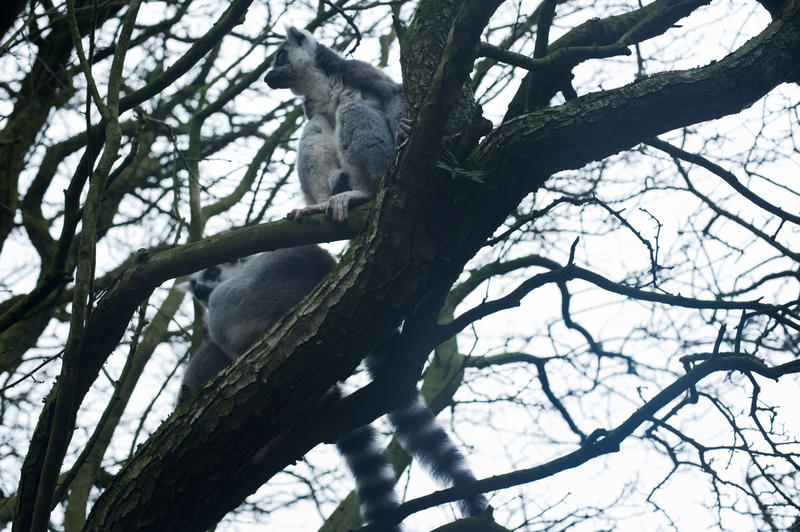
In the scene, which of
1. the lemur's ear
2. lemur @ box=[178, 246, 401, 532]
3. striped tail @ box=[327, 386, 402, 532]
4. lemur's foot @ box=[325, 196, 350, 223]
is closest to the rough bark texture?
lemur's foot @ box=[325, 196, 350, 223]

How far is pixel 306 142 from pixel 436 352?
7.56 feet

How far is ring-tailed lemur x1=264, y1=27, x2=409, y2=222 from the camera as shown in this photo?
18.7 feet

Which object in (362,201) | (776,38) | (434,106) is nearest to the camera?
(434,106)

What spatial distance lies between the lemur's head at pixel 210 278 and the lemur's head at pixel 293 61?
1.71m

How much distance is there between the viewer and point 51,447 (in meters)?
3.57

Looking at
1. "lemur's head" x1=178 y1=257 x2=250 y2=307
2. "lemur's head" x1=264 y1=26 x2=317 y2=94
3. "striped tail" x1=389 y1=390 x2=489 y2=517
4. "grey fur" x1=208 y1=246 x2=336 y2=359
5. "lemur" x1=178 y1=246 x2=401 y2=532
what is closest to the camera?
"striped tail" x1=389 y1=390 x2=489 y2=517

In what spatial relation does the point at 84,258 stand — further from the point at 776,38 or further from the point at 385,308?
the point at 776,38

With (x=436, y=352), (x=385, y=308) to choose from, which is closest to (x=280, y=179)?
(x=436, y=352)

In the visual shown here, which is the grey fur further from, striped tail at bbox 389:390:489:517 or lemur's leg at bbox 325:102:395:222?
striped tail at bbox 389:390:489:517

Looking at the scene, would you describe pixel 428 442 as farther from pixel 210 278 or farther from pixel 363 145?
pixel 210 278

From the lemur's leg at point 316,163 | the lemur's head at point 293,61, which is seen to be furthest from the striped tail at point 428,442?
the lemur's head at point 293,61

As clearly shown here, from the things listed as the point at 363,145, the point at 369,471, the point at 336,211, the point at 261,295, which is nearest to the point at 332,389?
the point at 369,471

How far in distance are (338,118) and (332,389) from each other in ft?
7.49

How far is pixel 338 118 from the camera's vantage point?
6.13 m
